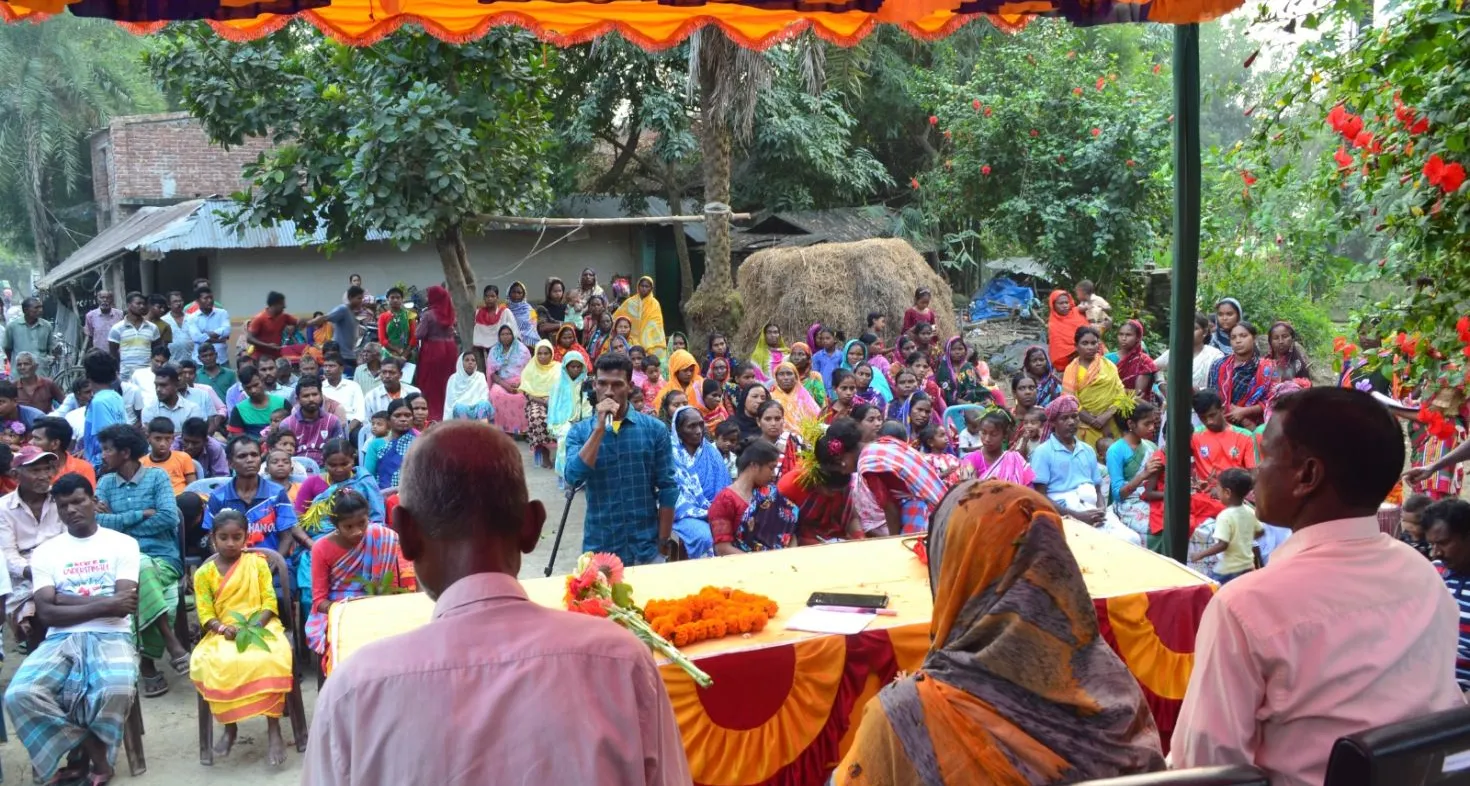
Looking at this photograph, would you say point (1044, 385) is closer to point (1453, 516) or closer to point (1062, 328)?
point (1062, 328)

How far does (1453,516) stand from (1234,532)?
2.55 metres

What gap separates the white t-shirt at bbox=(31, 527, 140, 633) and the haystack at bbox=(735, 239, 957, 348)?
387 inches

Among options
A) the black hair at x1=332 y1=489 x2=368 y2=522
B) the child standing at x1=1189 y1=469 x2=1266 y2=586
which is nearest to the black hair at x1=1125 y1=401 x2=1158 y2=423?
the child standing at x1=1189 y1=469 x2=1266 y2=586

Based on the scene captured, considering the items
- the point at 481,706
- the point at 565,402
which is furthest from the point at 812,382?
the point at 481,706

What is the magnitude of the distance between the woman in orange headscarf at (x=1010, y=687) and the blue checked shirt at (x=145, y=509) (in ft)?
19.5

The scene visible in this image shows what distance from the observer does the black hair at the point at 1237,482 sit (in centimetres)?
662

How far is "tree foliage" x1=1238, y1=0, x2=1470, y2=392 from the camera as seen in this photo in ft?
11.3

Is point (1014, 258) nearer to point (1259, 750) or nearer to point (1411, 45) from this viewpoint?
point (1411, 45)

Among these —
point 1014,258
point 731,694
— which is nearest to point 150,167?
point 1014,258

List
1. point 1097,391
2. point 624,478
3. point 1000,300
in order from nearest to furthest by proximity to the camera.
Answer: point 624,478 → point 1097,391 → point 1000,300

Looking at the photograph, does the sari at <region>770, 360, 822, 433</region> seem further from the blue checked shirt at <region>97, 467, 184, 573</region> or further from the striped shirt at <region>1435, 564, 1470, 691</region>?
the striped shirt at <region>1435, 564, 1470, 691</region>

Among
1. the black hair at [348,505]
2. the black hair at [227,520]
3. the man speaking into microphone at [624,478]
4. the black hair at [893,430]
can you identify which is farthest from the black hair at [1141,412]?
the black hair at [227,520]

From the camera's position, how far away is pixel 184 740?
6.15 m

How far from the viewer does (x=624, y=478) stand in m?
6.33
